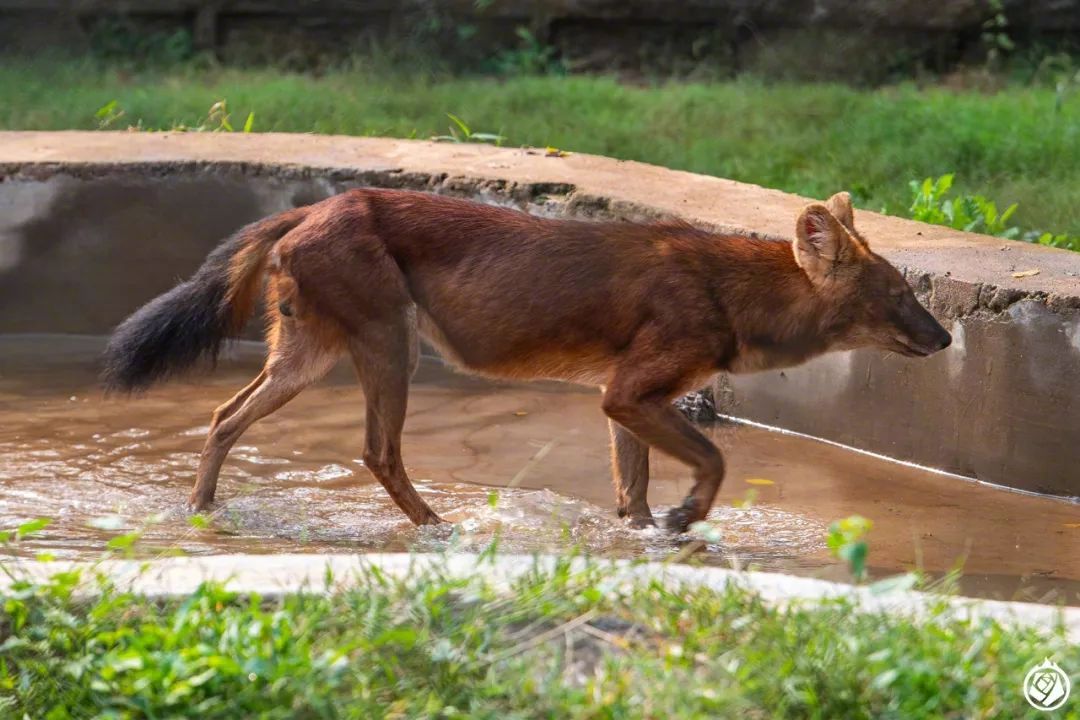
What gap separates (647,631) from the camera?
3.29m

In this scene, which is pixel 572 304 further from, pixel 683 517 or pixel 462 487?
pixel 462 487

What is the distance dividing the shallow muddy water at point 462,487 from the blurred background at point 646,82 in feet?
6.20

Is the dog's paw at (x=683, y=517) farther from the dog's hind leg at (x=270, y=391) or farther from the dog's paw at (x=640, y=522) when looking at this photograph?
the dog's hind leg at (x=270, y=391)

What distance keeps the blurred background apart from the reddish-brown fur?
2.08m

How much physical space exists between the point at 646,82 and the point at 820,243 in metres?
7.19

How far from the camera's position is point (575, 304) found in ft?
17.3

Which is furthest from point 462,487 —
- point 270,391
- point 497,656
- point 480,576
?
point 497,656

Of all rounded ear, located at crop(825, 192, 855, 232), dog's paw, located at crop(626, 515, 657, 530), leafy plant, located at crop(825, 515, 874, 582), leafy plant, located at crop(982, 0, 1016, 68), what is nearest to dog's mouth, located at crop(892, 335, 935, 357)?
rounded ear, located at crop(825, 192, 855, 232)

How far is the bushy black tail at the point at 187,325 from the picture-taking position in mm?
5543

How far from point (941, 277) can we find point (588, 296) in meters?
1.43

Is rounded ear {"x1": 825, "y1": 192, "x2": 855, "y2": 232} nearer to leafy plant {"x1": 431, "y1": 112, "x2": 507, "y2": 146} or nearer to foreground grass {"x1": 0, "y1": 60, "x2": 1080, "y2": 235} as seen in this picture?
foreground grass {"x1": 0, "y1": 60, "x2": 1080, "y2": 235}

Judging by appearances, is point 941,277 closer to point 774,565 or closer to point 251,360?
point 774,565

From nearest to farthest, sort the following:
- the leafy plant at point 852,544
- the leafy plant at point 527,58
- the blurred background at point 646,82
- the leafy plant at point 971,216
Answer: the leafy plant at point 852,544 → the leafy plant at point 971,216 → the blurred background at point 646,82 → the leafy plant at point 527,58

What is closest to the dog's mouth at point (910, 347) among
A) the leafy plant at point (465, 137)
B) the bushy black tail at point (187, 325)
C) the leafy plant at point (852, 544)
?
the leafy plant at point (852, 544)
